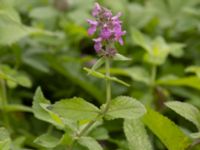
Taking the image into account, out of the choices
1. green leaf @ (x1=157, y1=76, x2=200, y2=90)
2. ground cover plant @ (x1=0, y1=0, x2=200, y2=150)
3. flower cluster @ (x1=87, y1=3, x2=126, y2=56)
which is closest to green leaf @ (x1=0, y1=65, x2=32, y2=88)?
ground cover plant @ (x1=0, y1=0, x2=200, y2=150)

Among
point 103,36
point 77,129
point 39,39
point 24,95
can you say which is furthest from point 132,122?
point 39,39

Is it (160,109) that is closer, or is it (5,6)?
(160,109)

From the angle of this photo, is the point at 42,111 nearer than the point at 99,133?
→ Yes

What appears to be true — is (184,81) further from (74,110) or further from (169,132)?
(74,110)

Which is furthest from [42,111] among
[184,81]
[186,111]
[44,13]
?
[44,13]

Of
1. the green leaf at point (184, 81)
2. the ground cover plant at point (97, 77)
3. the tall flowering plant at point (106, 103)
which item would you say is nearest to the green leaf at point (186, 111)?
the ground cover plant at point (97, 77)

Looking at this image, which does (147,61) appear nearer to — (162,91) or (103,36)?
(162,91)

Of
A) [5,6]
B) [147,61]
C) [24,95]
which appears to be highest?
[5,6]

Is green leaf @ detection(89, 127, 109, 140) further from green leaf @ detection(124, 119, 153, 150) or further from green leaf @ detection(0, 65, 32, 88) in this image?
green leaf @ detection(0, 65, 32, 88)
